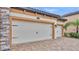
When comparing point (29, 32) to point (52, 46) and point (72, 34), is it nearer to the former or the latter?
point (52, 46)

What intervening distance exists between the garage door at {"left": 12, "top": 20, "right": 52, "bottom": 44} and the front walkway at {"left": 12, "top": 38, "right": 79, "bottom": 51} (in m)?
0.30

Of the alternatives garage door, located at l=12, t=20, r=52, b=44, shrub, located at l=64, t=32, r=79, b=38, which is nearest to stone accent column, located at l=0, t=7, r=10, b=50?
garage door, located at l=12, t=20, r=52, b=44

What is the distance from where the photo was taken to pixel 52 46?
20.3 feet

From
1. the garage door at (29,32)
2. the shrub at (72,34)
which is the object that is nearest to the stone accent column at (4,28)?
the garage door at (29,32)

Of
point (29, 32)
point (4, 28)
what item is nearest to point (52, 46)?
point (29, 32)

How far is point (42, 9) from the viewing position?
6.11m

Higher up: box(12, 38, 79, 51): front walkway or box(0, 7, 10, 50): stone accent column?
box(0, 7, 10, 50): stone accent column

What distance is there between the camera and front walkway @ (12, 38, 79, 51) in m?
6.00

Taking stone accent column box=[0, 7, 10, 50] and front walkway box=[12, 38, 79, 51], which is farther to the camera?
front walkway box=[12, 38, 79, 51]

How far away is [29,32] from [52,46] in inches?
46.5

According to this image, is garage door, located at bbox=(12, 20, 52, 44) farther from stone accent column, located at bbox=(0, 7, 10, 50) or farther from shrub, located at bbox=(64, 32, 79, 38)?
shrub, located at bbox=(64, 32, 79, 38)

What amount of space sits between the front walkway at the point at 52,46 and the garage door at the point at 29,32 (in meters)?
0.30
